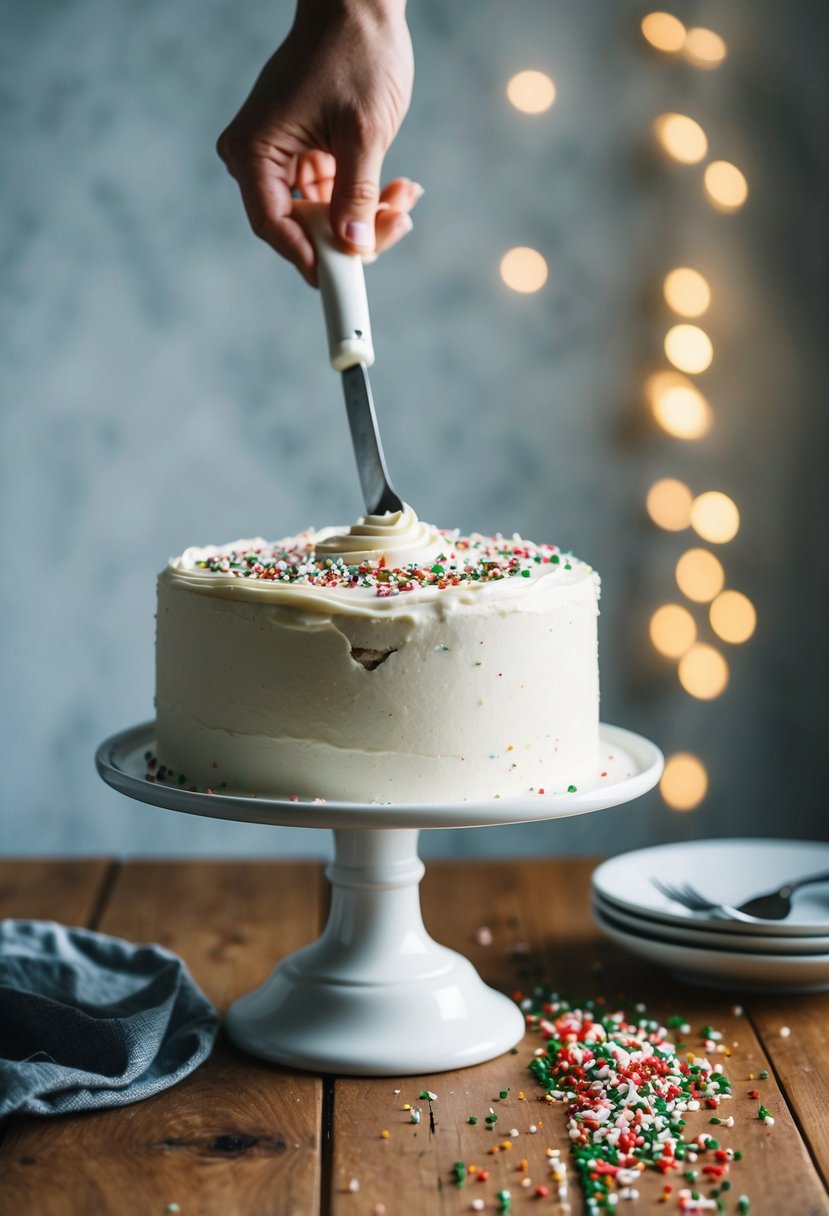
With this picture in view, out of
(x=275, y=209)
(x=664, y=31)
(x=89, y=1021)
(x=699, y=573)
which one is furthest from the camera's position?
(x=699, y=573)

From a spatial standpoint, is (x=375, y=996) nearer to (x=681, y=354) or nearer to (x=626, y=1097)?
(x=626, y=1097)

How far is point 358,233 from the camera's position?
1.47m

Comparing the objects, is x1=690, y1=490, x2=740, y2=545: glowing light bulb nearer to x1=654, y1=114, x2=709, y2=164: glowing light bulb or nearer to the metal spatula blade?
x1=654, y1=114, x2=709, y2=164: glowing light bulb

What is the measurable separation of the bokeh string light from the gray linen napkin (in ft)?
3.30

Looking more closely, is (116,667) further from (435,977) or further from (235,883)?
(435,977)

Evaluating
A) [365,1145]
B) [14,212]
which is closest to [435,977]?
[365,1145]

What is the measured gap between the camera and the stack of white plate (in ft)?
4.77

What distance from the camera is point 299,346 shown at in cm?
218

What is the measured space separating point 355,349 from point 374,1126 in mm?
733

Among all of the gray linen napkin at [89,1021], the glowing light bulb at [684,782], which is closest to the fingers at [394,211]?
the gray linen napkin at [89,1021]

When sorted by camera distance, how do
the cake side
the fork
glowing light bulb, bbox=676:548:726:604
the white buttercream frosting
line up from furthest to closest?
glowing light bulb, bbox=676:548:726:604, the fork, the white buttercream frosting, the cake side

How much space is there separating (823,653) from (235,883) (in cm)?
98

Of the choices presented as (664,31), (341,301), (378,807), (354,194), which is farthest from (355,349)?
(664,31)

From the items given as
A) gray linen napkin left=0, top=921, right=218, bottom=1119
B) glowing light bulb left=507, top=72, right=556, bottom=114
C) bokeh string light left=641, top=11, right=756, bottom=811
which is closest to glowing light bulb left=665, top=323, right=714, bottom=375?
bokeh string light left=641, top=11, right=756, bottom=811
